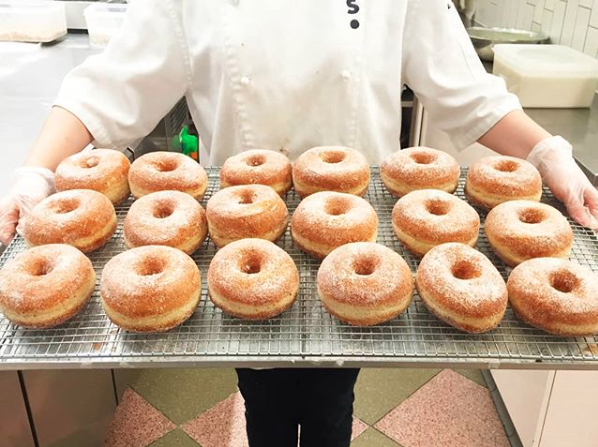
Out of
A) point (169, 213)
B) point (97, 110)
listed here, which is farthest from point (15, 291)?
point (97, 110)

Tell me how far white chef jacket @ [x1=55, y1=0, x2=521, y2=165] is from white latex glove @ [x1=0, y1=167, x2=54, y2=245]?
0.19 metres

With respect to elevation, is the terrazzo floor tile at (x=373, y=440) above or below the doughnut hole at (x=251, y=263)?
below

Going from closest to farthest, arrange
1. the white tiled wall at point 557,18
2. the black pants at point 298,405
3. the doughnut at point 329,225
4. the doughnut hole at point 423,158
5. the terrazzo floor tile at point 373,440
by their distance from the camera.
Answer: the doughnut at point 329,225 → the black pants at point 298,405 → the doughnut hole at point 423,158 → the terrazzo floor tile at point 373,440 → the white tiled wall at point 557,18

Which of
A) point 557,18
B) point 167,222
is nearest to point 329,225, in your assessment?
point 167,222

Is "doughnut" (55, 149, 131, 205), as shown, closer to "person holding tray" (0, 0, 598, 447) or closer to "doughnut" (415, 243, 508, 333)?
"person holding tray" (0, 0, 598, 447)

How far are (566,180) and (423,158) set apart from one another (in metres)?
0.32

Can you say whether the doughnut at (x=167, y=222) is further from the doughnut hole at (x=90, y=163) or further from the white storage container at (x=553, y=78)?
the white storage container at (x=553, y=78)

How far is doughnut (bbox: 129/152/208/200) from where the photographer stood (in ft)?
4.19

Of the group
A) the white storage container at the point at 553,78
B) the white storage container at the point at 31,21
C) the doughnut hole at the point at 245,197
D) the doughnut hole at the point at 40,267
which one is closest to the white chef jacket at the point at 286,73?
the doughnut hole at the point at 245,197

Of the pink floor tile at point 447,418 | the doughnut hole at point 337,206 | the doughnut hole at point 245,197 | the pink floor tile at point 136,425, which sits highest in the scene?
the doughnut hole at point 245,197

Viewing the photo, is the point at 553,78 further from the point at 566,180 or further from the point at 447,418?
the point at 447,418

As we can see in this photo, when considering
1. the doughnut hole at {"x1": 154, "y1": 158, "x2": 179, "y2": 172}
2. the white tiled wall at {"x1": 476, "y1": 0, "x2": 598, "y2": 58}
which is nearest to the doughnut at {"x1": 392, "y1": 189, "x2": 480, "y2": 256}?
the doughnut hole at {"x1": 154, "y1": 158, "x2": 179, "y2": 172}

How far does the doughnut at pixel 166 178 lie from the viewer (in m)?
1.28

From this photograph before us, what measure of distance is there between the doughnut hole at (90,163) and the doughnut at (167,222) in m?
0.21
